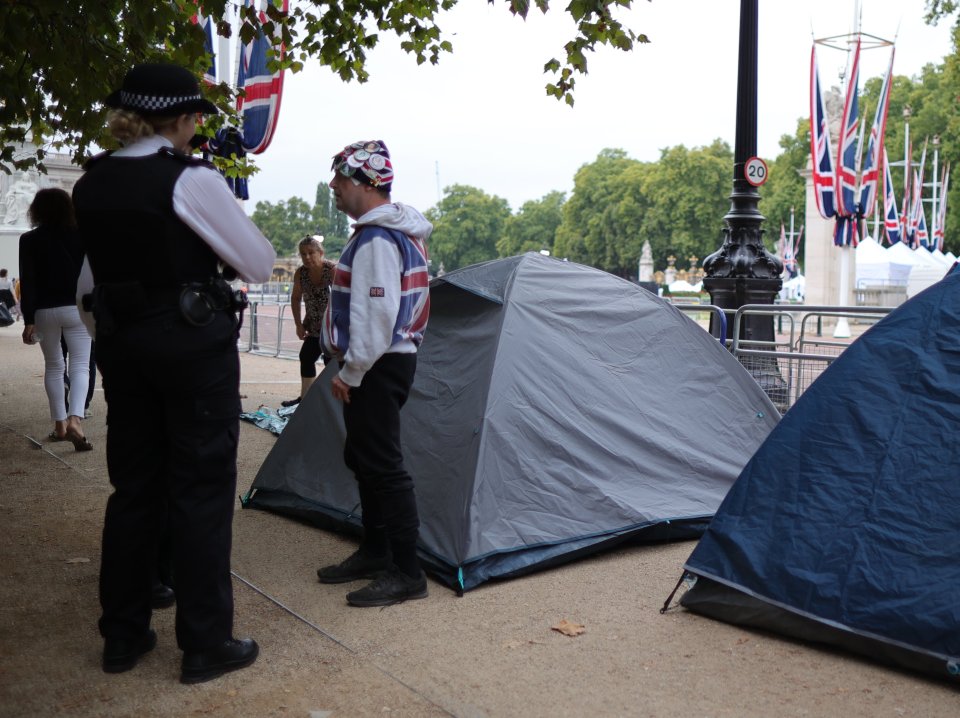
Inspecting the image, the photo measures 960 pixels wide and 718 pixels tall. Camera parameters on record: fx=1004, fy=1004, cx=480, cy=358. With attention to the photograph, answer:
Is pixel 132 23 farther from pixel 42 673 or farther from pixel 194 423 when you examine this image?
pixel 42 673

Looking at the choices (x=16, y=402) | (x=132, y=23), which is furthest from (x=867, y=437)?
(x=16, y=402)

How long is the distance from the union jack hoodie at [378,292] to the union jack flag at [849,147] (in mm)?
20967

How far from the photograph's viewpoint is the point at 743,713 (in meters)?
3.28

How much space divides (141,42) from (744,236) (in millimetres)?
6242

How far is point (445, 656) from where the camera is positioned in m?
3.78

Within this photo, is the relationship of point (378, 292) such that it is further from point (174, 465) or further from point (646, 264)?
point (646, 264)

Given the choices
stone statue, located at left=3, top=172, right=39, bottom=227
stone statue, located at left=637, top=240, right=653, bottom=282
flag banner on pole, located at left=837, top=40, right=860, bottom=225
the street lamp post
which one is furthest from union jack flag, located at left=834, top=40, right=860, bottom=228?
stone statue, located at left=637, top=240, right=653, bottom=282

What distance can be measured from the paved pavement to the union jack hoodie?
108 centimetres

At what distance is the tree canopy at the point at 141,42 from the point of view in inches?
238

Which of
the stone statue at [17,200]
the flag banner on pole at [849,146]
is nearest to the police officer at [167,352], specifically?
the flag banner on pole at [849,146]

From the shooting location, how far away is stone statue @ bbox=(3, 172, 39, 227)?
4753 centimetres

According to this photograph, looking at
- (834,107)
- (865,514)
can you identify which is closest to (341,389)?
(865,514)

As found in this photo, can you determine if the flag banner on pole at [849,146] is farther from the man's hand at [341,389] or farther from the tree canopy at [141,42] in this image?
the man's hand at [341,389]

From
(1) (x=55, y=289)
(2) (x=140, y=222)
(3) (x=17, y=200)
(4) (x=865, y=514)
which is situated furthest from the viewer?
(3) (x=17, y=200)
